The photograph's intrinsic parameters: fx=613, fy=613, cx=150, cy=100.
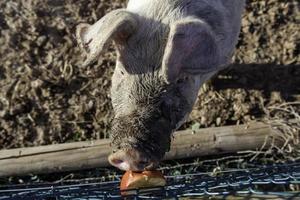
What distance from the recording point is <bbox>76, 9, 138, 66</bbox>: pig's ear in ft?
9.43

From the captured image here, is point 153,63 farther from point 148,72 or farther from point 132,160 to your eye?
point 132,160

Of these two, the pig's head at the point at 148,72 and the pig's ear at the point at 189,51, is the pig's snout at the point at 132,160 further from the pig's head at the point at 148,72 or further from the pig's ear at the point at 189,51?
the pig's ear at the point at 189,51

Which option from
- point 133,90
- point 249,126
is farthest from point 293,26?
point 133,90

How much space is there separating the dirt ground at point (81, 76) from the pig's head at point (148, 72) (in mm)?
1572

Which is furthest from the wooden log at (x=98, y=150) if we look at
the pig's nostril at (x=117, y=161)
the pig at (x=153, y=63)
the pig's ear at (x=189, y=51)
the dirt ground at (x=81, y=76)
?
the pig's ear at (x=189, y=51)

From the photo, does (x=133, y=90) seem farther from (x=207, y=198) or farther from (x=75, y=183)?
(x=75, y=183)

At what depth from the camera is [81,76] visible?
4867 mm

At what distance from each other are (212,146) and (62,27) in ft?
5.14

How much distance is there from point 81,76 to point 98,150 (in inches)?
27.4

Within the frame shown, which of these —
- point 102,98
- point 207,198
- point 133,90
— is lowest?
point 207,198

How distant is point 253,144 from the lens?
453 centimetres

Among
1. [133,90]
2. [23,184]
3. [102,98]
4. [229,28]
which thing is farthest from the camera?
[102,98]

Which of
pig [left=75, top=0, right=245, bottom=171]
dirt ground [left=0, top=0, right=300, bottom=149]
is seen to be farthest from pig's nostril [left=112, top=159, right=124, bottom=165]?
dirt ground [left=0, top=0, right=300, bottom=149]

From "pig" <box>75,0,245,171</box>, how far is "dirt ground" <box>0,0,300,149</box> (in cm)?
148
